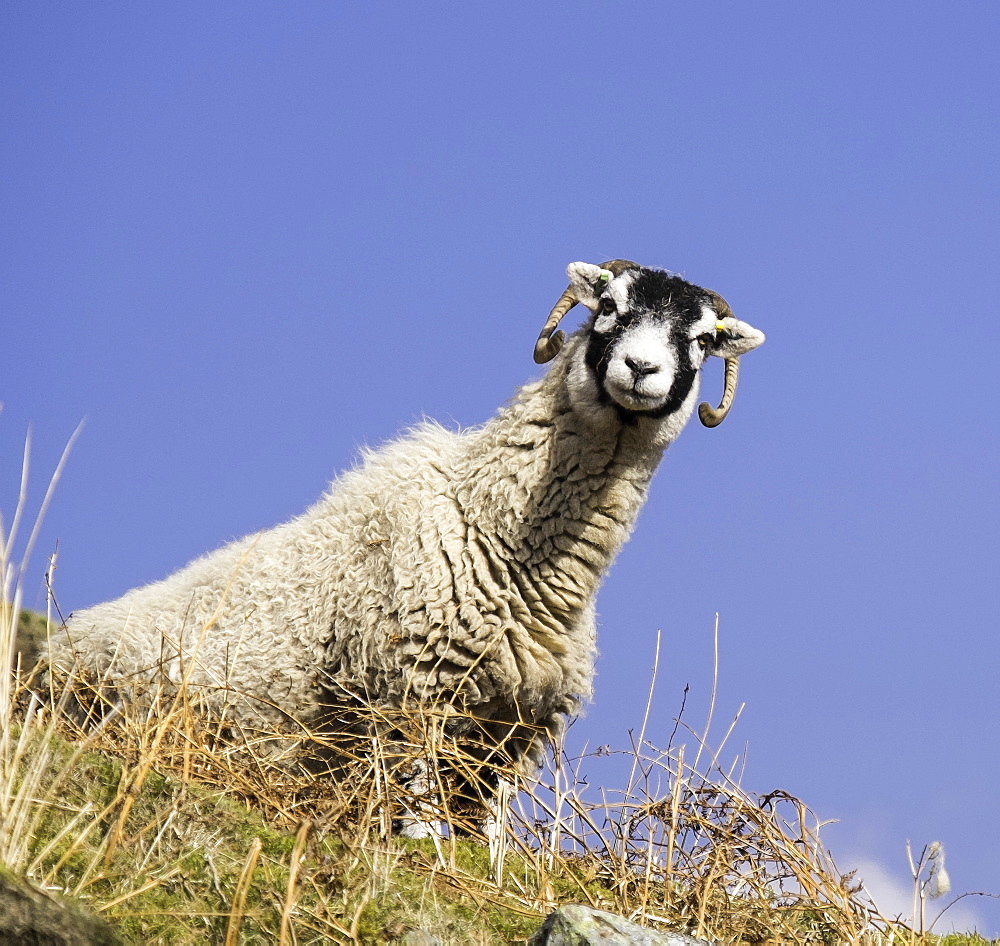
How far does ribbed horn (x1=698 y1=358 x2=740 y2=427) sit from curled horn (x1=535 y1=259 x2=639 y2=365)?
0.94 metres

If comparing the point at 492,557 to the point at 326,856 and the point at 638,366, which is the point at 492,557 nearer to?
the point at 638,366

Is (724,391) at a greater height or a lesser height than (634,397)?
greater

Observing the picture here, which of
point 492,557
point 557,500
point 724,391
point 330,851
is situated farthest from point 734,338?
point 330,851

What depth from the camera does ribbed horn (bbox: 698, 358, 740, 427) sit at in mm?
7367

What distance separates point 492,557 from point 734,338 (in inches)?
86.0

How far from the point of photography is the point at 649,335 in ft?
22.3

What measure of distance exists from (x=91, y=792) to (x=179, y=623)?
3.13 meters

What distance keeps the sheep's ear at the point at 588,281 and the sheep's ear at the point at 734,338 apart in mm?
795

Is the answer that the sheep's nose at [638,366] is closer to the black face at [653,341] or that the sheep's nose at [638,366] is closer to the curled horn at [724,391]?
the black face at [653,341]

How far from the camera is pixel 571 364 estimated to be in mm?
7176

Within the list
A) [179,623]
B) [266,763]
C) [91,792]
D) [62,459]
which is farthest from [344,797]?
[179,623]

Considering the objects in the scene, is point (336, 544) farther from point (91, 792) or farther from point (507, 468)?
point (91, 792)

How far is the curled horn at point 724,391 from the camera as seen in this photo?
7.37m

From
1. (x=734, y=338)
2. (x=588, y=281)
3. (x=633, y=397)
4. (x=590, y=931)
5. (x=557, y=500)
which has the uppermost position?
(x=734, y=338)
